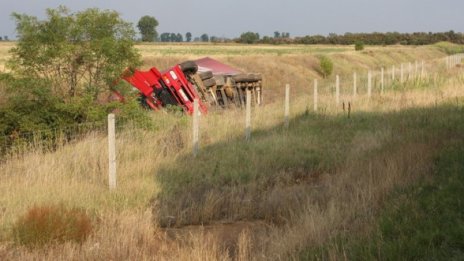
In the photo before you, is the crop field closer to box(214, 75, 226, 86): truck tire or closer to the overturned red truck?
the overturned red truck

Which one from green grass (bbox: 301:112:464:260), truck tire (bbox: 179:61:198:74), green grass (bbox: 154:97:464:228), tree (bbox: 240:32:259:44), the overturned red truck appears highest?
tree (bbox: 240:32:259:44)

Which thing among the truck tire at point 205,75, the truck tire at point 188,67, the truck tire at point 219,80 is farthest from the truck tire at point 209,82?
the truck tire at point 188,67

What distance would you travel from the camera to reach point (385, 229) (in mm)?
5703

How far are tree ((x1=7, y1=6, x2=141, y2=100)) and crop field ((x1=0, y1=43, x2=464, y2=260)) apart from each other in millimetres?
1590

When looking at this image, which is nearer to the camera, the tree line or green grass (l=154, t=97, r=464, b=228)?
green grass (l=154, t=97, r=464, b=228)

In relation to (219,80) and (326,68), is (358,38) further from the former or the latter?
(219,80)

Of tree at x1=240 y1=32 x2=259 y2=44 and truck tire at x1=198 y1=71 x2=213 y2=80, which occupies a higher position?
tree at x1=240 y1=32 x2=259 y2=44

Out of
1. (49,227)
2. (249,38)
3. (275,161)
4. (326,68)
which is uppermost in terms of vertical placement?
(249,38)

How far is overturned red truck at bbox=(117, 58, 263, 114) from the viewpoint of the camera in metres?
18.4

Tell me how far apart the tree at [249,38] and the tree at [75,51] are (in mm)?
142368

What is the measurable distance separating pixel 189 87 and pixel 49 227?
13.2 meters

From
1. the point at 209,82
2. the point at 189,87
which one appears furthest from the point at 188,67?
the point at 209,82

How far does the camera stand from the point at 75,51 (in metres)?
13.5

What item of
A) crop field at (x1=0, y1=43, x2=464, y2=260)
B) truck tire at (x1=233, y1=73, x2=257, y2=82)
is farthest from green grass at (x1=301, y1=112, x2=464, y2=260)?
truck tire at (x1=233, y1=73, x2=257, y2=82)
